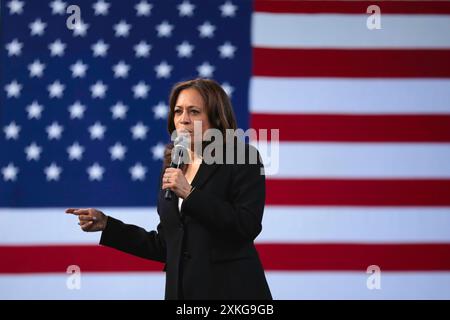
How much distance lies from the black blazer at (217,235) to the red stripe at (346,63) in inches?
51.9

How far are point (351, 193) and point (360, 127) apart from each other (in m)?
0.31

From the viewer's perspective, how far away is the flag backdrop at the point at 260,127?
241cm

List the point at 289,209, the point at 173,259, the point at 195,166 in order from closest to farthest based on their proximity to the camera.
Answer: the point at 173,259, the point at 195,166, the point at 289,209

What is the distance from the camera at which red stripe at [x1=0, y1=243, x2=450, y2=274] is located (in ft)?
7.88

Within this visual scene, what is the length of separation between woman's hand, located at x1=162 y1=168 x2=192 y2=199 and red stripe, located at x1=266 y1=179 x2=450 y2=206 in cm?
130

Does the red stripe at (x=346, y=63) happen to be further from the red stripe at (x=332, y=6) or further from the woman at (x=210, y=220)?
the woman at (x=210, y=220)

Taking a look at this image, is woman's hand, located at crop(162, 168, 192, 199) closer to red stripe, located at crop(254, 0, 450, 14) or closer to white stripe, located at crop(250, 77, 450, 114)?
white stripe, located at crop(250, 77, 450, 114)

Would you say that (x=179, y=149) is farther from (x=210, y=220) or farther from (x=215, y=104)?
(x=210, y=220)

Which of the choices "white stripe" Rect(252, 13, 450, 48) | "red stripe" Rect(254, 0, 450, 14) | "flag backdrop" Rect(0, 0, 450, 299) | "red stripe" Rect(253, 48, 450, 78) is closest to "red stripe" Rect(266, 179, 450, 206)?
"flag backdrop" Rect(0, 0, 450, 299)

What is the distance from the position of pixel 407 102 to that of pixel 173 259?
66.0 inches

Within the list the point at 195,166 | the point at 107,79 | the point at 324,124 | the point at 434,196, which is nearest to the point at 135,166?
the point at 107,79

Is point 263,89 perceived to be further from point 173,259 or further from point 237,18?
point 173,259

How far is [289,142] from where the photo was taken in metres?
2.43

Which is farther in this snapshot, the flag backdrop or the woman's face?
the flag backdrop
